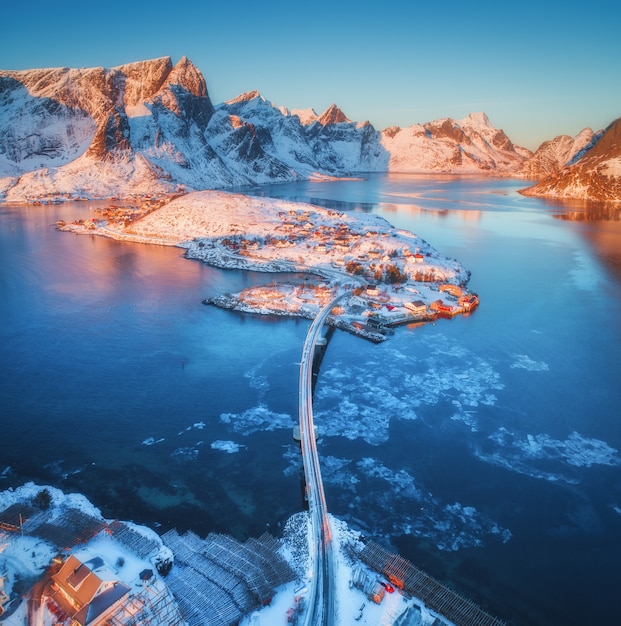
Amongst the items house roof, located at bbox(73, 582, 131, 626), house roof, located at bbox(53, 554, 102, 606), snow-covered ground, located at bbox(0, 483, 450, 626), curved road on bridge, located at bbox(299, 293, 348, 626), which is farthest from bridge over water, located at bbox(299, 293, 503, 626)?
house roof, located at bbox(53, 554, 102, 606)

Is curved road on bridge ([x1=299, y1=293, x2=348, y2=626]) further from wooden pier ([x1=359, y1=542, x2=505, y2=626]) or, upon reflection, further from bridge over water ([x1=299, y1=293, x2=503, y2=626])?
wooden pier ([x1=359, y1=542, x2=505, y2=626])

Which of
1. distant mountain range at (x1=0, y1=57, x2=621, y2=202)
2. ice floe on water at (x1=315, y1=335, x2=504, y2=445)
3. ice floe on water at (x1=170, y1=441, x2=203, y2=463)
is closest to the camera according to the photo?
ice floe on water at (x1=170, y1=441, x2=203, y2=463)

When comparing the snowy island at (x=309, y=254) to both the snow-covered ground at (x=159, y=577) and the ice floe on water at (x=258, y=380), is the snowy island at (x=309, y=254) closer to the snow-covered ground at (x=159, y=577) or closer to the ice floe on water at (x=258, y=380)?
the ice floe on water at (x=258, y=380)

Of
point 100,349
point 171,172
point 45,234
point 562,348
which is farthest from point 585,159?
point 100,349

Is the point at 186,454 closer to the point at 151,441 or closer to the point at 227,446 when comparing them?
the point at 227,446

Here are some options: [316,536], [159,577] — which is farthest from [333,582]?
[159,577]

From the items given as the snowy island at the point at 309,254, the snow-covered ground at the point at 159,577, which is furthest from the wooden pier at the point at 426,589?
the snowy island at the point at 309,254
